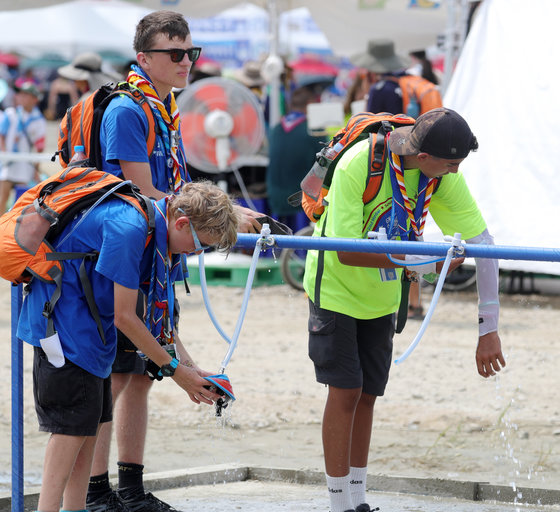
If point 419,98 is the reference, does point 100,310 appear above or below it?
below

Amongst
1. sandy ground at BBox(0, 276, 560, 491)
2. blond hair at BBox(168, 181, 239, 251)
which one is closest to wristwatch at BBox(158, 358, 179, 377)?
blond hair at BBox(168, 181, 239, 251)

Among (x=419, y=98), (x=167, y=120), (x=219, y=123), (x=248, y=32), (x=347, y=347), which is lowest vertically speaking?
(x=347, y=347)

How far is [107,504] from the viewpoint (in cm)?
382

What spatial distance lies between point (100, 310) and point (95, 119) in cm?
88

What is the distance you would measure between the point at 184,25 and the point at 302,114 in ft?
21.1

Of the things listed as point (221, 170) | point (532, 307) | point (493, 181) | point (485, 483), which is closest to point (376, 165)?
point (485, 483)

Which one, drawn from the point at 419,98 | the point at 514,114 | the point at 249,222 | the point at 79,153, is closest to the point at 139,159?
the point at 79,153

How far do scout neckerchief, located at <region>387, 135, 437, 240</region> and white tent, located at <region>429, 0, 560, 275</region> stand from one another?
3.03 meters

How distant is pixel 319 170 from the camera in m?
3.78

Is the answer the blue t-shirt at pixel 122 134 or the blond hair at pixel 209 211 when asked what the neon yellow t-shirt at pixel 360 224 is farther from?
the blue t-shirt at pixel 122 134

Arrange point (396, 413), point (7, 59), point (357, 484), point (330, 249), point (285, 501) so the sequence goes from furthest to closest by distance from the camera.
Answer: point (7, 59)
point (396, 413)
point (285, 501)
point (357, 484)
point (330, 249)

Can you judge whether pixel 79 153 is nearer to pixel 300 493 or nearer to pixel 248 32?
pixel 300 493

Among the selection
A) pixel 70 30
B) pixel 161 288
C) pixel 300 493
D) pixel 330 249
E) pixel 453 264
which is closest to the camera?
pixel 161 288

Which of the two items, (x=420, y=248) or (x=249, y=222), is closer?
(x=420, y=248)
